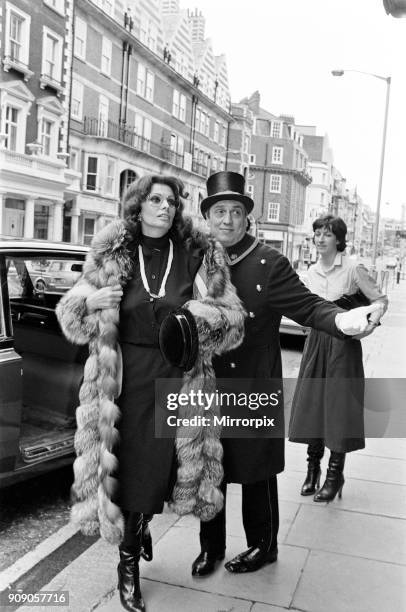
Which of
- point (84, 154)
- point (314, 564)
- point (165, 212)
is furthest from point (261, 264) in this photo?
point (84, 154)

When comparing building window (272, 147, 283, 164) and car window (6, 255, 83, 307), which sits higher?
building window (272, 147, 283, 164)

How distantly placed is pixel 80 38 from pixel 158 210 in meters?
21.8

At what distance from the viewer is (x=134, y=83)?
2406 centimetres

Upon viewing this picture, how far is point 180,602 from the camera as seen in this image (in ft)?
7.53

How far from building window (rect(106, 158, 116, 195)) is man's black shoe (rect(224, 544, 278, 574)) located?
24025 millimetres

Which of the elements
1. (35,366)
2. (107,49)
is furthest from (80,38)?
(35,366)

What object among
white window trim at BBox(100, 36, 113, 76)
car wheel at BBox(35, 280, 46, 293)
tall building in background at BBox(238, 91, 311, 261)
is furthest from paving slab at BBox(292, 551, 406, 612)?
white window trim at BBox(100, 36, 113, 76)

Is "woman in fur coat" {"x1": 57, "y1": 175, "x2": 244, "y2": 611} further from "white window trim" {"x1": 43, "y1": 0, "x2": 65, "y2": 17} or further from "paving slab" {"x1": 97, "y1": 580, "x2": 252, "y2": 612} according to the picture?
"white window trim" {"x1": 43, "y1": 0, "x2": 65, "y2": 17}

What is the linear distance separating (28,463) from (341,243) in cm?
228

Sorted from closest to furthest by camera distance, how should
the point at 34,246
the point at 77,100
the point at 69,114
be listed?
the point at 34,246
the point at 69,114
the point at 77,100

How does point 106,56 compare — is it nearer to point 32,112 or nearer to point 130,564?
point 32,112

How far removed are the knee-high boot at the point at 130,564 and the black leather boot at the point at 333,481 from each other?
1487 mm

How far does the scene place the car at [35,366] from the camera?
294 cm

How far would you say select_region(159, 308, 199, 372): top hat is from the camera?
2.09 metres
